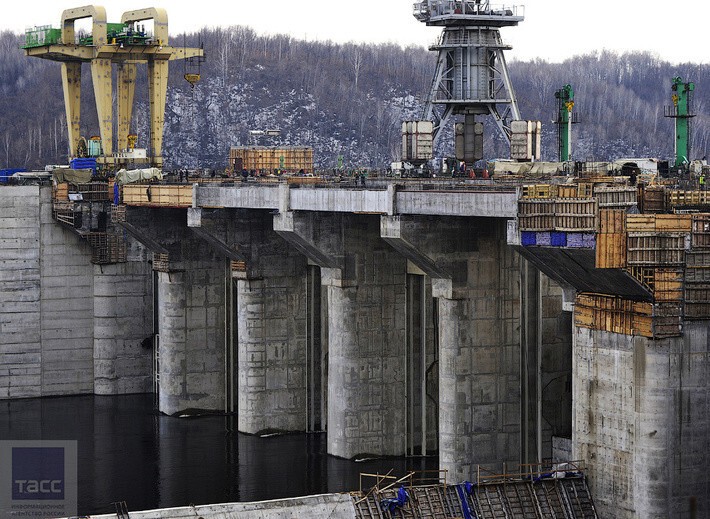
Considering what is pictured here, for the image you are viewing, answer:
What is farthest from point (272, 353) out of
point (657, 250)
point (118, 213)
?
point (657, 250)

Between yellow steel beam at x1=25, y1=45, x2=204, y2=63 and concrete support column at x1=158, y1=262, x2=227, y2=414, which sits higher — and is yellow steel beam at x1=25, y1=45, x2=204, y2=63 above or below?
above

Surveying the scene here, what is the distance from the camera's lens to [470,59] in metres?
99.3

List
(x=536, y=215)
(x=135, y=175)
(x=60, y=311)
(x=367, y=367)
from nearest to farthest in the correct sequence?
(x=536, y=215)
(x=367, y=367)
(x=135, y=175)
(x=60, y=311)

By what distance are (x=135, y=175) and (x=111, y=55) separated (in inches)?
572

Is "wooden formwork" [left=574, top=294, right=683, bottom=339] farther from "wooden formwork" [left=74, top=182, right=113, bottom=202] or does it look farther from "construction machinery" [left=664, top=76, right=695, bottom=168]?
"construction machinery" [left=664, top=76, right=695, bottom=168]

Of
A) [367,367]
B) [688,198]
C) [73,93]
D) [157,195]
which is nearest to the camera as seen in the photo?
[688,198]

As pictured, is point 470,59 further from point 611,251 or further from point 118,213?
point 611,251

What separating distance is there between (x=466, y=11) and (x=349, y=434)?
3431cm

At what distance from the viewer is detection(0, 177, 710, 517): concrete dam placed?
53906 mm

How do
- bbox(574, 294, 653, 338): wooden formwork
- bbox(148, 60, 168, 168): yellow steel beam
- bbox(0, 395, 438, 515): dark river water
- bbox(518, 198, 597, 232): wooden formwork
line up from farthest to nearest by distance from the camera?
bbox(148, 60, 168, 168): yellow steel beam
bbox(0, 395, 438, 515): dark river water
bbox(518, 198, 597, 232): wooden formwork
bbox(574, 294, 653, 338): wooden formwork

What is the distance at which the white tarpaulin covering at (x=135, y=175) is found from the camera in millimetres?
99375

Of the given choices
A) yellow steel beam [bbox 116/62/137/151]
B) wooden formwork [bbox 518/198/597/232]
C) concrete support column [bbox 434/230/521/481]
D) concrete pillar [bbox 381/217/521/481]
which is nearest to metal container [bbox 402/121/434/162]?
concrete pillar [bbox 381/217/521/481]

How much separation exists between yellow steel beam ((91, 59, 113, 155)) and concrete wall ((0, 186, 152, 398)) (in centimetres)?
1305

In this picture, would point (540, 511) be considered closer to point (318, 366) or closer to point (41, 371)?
point (318, 366)
